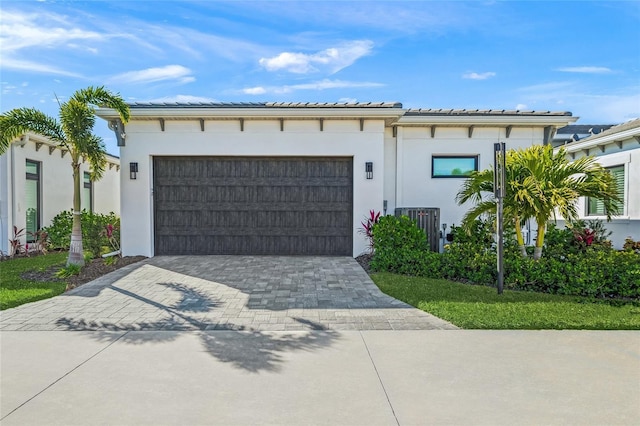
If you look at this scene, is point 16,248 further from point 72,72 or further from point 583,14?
point 583,14

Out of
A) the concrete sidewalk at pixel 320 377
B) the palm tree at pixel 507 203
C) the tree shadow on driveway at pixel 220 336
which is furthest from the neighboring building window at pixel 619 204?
the tree shadow on driveway at pixel 220 336

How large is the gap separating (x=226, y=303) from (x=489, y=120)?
8.04 m

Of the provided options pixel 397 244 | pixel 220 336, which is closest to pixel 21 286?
pixel 220 336

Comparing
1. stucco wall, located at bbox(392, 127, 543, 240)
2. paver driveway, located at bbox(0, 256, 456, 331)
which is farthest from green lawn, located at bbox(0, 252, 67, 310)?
stucco wall, located at bbox(392, 127, 543, 240)

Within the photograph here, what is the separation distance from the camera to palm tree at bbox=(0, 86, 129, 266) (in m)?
7.62

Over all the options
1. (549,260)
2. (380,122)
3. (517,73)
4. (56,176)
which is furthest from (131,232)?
(517,73)

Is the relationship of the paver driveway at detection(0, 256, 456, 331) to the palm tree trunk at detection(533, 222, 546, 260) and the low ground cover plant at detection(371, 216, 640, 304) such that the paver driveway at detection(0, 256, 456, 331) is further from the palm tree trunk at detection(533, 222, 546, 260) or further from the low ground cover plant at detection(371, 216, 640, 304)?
the palm tree trunk at detection(533, 222, 546, 260)

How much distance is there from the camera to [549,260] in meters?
6.50

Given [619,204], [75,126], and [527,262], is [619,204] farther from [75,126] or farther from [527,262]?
[75,126]

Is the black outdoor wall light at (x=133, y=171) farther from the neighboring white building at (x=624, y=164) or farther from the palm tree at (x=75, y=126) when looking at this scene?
the neighboring white building at (x=624, y=164)

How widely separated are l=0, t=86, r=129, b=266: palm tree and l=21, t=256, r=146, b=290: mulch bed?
327 millimetres

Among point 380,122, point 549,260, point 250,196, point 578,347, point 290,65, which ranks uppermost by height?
point 290,65

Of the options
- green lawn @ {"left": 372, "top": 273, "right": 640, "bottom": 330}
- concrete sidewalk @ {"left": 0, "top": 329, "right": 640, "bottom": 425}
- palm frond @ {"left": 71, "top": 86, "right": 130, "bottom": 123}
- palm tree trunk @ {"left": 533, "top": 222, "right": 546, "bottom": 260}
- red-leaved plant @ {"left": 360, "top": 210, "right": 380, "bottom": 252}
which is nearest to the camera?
concrete sidewalk @ {"left": 0, "top": 329, "right": 640, "bottom": 425}

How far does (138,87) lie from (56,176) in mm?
5235
